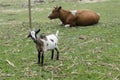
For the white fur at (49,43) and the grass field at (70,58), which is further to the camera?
the white fur at (49,43)

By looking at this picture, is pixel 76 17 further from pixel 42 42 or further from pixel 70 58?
pixel 42 42

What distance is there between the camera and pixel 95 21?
15461 mm

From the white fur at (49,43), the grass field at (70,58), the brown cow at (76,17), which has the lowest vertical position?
the brown cow at (76,17)

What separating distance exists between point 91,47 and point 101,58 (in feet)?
5.01

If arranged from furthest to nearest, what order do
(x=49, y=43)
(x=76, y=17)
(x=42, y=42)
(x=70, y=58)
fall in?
(x=76, y=17)
(x=70, y=58)
(x=49, y=43)
(x=42, y=42)

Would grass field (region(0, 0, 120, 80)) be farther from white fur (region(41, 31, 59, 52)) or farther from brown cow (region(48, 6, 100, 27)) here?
brown cow (region(48, 6, 100, 27))

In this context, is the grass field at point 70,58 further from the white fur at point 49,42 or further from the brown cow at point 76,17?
the brown cow at point 76,17

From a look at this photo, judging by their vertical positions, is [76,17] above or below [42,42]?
below

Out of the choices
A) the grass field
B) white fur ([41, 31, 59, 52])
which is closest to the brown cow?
the grass field

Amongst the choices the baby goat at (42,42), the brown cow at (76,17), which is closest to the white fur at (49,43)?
the baby goat at (42,42)

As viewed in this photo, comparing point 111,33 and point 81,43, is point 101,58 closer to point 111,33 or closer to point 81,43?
point 81,43

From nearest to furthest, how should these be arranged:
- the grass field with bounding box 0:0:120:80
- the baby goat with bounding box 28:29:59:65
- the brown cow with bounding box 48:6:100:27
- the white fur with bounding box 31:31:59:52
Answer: the grass field with bounding box 0:0:120:80
the baby goat with bounding box 28:29:59:65
the white fur with bounding box 31:31:59:52
the brown cow with bounding box 48:6:100:27

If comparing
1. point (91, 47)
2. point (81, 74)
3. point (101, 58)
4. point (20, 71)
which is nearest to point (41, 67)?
point (20, 71)

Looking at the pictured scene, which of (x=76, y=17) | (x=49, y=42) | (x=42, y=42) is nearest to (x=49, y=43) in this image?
(x=49, y=42)
